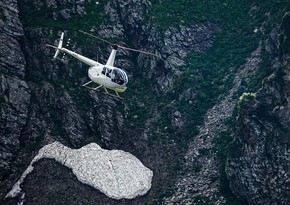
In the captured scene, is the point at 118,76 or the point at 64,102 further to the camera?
the point at 64,102

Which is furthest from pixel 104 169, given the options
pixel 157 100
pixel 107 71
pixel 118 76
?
pixel 157 100

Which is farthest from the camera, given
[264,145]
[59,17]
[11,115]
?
[59,17]

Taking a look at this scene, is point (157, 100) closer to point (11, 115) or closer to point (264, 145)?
point (264, 145)

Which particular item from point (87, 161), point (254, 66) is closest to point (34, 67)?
point (87, 161)

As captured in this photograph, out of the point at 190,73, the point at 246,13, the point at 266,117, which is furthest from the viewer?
the point at 246,13

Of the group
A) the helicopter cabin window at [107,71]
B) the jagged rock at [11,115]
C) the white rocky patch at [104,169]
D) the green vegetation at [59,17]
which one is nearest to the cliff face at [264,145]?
the white rocky patch at [104,169]

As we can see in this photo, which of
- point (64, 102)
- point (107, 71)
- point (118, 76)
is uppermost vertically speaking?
point (107, 71)

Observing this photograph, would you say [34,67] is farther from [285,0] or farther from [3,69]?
[285,0]

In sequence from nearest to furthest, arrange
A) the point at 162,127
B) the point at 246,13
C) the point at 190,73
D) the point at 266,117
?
the point at 266,117, the point at 162,127, the point at 190,73, the point at 246,13
